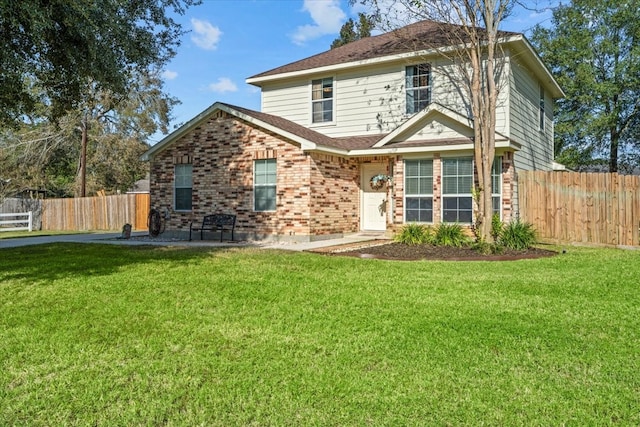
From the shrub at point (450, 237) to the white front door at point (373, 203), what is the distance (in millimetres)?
3365

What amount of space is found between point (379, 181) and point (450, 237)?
3817mm

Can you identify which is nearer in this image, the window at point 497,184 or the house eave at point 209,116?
the window at point 497,184

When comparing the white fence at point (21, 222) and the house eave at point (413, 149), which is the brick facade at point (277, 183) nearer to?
the house eave at point (413, 149)

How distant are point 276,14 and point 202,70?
157 inches

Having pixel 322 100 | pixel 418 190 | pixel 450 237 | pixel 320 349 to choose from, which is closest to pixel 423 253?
pixel 450 237

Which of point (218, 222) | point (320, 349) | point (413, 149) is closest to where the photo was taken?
point (320, 349)

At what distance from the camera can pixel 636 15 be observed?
25016 mm

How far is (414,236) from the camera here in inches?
480

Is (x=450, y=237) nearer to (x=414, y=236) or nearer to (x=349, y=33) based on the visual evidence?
(x=414, y=236)

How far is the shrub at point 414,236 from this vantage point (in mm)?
12070

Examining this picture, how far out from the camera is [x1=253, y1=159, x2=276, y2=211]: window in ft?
46.9

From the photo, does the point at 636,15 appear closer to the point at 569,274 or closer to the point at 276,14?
the point at 276,14

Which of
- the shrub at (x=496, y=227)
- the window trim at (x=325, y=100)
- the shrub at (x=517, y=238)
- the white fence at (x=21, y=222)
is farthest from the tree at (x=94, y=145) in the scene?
the shrub at (x=517, y=238)

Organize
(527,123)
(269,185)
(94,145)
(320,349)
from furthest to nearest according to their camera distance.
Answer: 1. (94,145)
2. (527,123)
3. (269,185)
4. (320,349)
